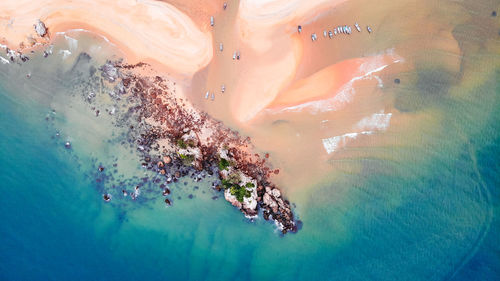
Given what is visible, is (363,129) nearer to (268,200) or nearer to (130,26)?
(268,200)

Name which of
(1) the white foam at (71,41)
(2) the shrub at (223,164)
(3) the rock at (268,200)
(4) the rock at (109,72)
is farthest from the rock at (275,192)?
(1) the white foam at (71,41)

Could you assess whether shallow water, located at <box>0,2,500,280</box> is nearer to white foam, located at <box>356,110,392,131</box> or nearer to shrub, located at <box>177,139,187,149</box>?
white foam, located at <box>356,110,392,131</box>

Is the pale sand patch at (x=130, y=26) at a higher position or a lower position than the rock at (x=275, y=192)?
higher

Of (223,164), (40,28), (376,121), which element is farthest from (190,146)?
(376,121)

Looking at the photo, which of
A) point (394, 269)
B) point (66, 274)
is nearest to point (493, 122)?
point (394, 269)

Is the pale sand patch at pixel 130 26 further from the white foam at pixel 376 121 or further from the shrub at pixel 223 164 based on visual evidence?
the white foam at pixel 376 121

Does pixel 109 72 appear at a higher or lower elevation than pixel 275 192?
higher
